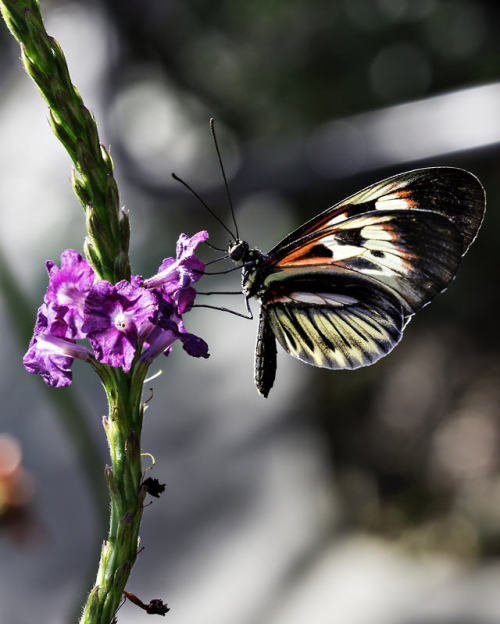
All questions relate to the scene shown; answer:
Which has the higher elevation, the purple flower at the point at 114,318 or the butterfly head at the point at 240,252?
the butterfly head at the point at 240,252

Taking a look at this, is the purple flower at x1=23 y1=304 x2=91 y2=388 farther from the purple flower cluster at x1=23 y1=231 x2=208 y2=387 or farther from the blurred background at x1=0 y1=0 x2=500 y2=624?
the blurred background at x1=0 y1=0 x2=500 y2=624

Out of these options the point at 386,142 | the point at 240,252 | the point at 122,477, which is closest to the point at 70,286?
the point at 122,477

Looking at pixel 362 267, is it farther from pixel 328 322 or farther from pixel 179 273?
pixel 179 273

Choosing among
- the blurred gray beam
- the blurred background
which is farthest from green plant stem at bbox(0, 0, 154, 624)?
the blurred gray beam

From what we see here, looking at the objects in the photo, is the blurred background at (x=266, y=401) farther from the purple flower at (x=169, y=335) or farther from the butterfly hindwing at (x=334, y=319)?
the purple flower at (x=169, y=335)

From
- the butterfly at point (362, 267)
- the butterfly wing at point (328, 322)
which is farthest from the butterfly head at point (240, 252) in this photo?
the butterfly wing at point (328, 322)

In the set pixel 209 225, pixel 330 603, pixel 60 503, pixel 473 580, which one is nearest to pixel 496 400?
pixel 473 580
